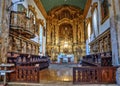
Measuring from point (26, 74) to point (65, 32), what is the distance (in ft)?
55.3

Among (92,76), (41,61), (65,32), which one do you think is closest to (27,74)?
(92,76)

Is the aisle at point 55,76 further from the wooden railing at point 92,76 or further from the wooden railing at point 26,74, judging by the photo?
the wooden railing at point 92,76

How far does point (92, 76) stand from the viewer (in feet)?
18.1

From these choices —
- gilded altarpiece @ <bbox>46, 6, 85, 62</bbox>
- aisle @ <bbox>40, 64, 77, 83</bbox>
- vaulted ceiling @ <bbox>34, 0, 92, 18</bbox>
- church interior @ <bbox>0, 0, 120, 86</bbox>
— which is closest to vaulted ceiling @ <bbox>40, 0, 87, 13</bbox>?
vaulted ceiling @ <bbox>34, 0, 92, 18</bbox>

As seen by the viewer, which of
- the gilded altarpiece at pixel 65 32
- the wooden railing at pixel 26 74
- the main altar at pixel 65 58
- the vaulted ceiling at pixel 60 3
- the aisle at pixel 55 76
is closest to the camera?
the wooden railing at pixel 26 74

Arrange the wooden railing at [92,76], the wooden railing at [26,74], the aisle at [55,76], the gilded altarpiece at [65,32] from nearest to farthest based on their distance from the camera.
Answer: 1. the wooden railing at [92,76]
2. the wooden railing at [26,74]
3. the aisle at [55,76]
4. the gilded altarpiece at [65,32]

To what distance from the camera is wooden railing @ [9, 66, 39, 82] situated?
5629 millimetres

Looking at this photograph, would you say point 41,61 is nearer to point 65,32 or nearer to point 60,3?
point 65,32

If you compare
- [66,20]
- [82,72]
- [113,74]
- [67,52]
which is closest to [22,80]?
[82,72]

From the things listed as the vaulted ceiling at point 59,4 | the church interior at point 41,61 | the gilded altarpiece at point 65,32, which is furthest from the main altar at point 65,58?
the church interior at point 41,61

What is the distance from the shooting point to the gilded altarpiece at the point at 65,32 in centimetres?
2089

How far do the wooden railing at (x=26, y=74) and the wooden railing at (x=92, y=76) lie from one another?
1.47 m

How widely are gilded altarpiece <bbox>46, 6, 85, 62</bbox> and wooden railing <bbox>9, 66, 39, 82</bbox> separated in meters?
14.9

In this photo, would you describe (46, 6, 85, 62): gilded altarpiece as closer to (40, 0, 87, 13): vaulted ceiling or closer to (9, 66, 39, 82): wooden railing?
(40, 0, 87, 13): vaulted ceiling
